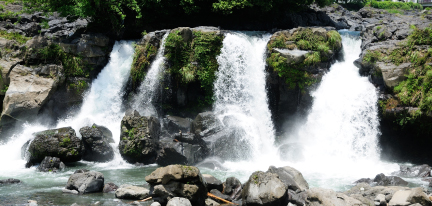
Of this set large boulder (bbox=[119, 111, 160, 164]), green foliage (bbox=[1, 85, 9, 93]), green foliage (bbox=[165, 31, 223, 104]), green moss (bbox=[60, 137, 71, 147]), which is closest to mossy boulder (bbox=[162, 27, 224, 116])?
green foliage (bbox=[165, 31, 223, 104])

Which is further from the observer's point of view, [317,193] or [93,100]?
[93,100]

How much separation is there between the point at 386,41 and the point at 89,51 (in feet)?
57.8

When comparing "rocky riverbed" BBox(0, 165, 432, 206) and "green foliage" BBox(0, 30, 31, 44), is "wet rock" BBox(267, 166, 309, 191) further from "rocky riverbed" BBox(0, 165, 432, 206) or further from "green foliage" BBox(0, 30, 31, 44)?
"green foliage" BBox(0, 30, 31, 44)

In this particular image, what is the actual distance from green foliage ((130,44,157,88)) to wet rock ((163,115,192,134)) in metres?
3.05

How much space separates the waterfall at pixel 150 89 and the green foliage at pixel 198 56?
2.50ft

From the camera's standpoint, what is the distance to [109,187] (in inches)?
503

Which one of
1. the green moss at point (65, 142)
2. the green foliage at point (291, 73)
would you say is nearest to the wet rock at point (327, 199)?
the green foliage at point (291, 73)

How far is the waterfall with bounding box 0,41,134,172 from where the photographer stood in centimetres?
1920

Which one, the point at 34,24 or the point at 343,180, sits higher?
the point at 34,24

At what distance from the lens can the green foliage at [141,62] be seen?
20.9 m

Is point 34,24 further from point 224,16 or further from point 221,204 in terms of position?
point 221,204

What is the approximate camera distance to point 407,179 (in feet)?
48.1

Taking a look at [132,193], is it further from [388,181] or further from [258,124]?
[258,124]

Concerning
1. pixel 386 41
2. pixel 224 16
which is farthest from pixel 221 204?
pixel 224 16
